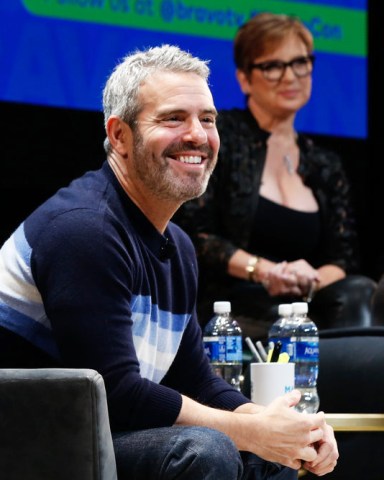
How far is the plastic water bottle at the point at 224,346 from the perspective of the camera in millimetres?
2721

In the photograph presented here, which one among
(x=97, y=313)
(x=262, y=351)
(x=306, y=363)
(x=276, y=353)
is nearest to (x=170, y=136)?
(x=97, y=313)

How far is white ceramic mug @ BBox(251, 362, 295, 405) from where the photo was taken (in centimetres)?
240

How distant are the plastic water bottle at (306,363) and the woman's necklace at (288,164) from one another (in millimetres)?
1023

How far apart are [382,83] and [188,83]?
2.85 metres

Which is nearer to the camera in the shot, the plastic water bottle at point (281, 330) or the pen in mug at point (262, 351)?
the pen in mug at point (262, 351)

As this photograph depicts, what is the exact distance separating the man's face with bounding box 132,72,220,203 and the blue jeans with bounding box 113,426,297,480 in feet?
1.75

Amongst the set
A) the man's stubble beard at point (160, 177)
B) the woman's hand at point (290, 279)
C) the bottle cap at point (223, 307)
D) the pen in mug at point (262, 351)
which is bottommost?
the pen in mug at point (262, 351)

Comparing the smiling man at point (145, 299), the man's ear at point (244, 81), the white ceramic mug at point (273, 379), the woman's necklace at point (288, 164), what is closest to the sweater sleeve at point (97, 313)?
the smiling man at point (145, 299)

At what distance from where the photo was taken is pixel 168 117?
2.22 metres

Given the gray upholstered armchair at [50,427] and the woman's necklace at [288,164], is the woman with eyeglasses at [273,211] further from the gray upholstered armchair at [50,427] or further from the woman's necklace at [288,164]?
the gray upholstered armchair at [50,427]

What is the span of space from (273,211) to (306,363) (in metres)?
1.04

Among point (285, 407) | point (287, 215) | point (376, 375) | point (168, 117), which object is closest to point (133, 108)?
point (168, 117)

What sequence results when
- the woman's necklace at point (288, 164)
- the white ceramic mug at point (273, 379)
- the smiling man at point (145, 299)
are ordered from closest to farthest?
the smiling man at point (145, 299) < the white ceramic mug at point (273, 379) < the woman's necklace at point (288, 164)

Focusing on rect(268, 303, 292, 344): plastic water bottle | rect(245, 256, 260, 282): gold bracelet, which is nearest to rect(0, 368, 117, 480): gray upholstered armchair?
rect(268, 303, 292, 344): plastic water bottle
